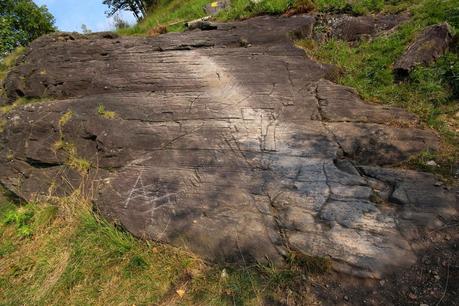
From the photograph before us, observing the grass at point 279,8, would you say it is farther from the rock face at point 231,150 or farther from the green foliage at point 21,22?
the green foliage at point 21,22

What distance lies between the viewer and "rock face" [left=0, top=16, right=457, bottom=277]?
3617 millimetres

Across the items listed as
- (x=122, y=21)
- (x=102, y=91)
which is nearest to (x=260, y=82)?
(x=102, y=91)

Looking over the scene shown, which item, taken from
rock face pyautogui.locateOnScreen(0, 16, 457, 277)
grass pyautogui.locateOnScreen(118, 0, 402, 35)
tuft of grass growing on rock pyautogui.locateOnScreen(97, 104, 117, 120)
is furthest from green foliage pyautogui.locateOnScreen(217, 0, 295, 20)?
tuft of grass growing on rock pyautogui.locateOnScreen(97, 104, 117, 120)

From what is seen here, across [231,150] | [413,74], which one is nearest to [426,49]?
[413,74]

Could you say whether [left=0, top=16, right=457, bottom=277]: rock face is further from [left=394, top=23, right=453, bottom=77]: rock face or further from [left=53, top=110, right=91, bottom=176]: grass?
[left=394, top=23, right=453, bottom=77]: rock face

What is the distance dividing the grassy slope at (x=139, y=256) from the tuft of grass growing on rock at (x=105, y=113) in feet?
4.82

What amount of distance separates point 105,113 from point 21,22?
41.0 feet

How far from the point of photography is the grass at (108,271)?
3458 mm

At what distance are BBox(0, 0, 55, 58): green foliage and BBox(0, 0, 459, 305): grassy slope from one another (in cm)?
1068

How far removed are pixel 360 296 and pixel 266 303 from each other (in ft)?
2.80

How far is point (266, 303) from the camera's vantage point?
3.32 meters

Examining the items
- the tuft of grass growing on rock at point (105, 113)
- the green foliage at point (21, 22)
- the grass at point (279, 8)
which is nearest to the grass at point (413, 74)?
the grass at point (279, 8)

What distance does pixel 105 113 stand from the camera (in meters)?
5.77

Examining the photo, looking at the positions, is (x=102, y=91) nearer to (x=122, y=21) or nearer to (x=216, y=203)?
(x=216, y=203)
